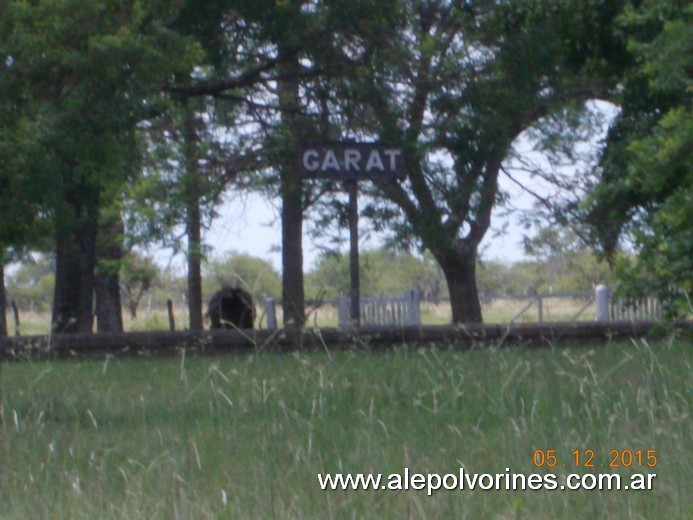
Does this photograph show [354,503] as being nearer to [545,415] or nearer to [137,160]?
[545,415]

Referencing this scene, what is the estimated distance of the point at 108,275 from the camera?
999 inches

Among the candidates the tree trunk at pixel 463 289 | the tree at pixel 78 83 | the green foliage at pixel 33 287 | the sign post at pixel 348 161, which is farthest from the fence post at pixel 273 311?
the green foliage at pixel 33 287

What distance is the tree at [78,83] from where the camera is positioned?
Answer: 10555mm

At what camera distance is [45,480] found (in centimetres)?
619

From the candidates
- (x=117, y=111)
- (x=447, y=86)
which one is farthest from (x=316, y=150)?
(x=447, y=86)

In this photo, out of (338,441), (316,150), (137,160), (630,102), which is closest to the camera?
(338,441)

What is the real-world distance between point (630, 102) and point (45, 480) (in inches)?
435

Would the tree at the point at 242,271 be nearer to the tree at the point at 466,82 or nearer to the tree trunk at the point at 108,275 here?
the tree trunk at the point at 108,275

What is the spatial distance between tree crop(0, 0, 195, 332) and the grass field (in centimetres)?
287

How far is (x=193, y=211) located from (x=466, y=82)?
7137 millimetres

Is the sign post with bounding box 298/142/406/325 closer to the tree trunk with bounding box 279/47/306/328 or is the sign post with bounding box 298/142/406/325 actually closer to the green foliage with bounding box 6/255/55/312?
the tree trunk with bounding box 279/47/306/328

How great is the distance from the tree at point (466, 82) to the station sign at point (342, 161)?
140 inches

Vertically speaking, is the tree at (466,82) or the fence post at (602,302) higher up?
the tree at (466,82)

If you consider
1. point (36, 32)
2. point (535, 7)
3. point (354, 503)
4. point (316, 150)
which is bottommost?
point (354, 503)
